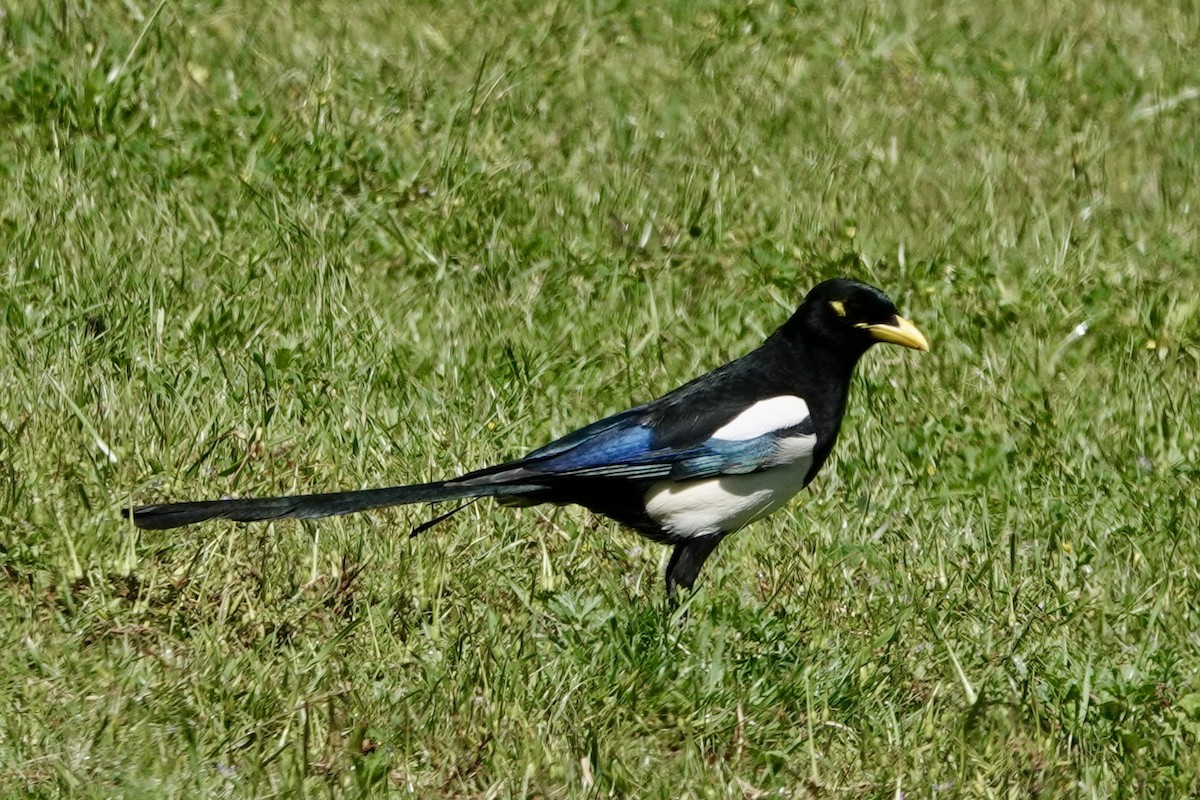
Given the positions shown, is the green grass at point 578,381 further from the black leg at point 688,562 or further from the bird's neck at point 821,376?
the bird's neck at point 821,376

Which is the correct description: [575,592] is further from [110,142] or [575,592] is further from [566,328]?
[110,142]

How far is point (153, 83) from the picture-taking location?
6.72 metres

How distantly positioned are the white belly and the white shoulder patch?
0.34 feet

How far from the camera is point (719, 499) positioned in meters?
4.75

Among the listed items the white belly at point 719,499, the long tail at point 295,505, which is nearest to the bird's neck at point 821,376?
the white belly at point 719,499

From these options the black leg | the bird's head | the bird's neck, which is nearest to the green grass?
the black leg

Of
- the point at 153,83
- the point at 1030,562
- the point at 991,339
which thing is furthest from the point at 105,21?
the point at 1030,562

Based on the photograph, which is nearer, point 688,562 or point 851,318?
point 688,562

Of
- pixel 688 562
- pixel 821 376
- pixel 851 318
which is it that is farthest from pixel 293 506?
pixel 851 318

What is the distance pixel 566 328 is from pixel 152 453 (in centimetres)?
175

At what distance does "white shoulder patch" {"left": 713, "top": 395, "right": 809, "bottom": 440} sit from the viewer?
4719 millimetres

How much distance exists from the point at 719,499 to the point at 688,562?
18 cm

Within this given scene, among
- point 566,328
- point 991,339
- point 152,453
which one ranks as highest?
point 152,453

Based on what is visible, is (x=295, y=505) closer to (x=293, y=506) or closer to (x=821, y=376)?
(x=293, y=506)
